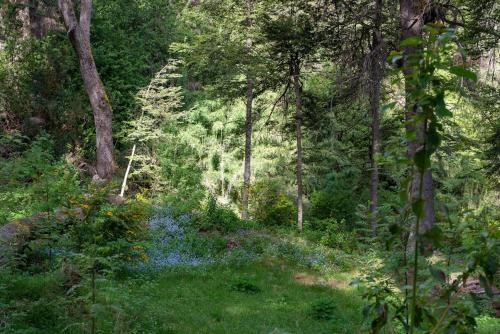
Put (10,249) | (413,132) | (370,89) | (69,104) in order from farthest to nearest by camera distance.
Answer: (69,104) < (370,89) < (10,249) < (413,132)

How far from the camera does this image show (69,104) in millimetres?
18391

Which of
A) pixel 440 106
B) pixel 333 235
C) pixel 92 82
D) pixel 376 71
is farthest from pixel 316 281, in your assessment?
pixel 440 106

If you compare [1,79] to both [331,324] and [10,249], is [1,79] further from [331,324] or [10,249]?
[331,324]

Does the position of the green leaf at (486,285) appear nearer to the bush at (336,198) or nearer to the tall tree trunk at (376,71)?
the tall tree trunk at (376,71)

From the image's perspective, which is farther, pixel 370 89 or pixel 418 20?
pixel 370 89

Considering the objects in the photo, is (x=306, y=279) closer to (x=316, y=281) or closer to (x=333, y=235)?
(x=316, y=281)

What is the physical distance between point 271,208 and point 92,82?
24.9 ft

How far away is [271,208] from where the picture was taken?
17.6 m

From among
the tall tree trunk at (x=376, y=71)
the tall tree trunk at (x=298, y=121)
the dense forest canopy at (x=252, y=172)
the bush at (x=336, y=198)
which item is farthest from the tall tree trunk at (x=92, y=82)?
the bush at (x=336, y=198)

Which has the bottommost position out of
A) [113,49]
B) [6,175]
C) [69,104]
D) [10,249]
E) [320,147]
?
[10,249]

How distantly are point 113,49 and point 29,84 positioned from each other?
4.17m

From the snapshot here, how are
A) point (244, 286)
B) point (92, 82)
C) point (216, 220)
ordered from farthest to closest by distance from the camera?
point (92, 82), point (216, 220), point (244, 286)

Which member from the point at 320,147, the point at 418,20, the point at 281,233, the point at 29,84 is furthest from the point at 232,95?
the point at 418,20

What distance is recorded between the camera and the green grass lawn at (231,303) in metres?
6.54
